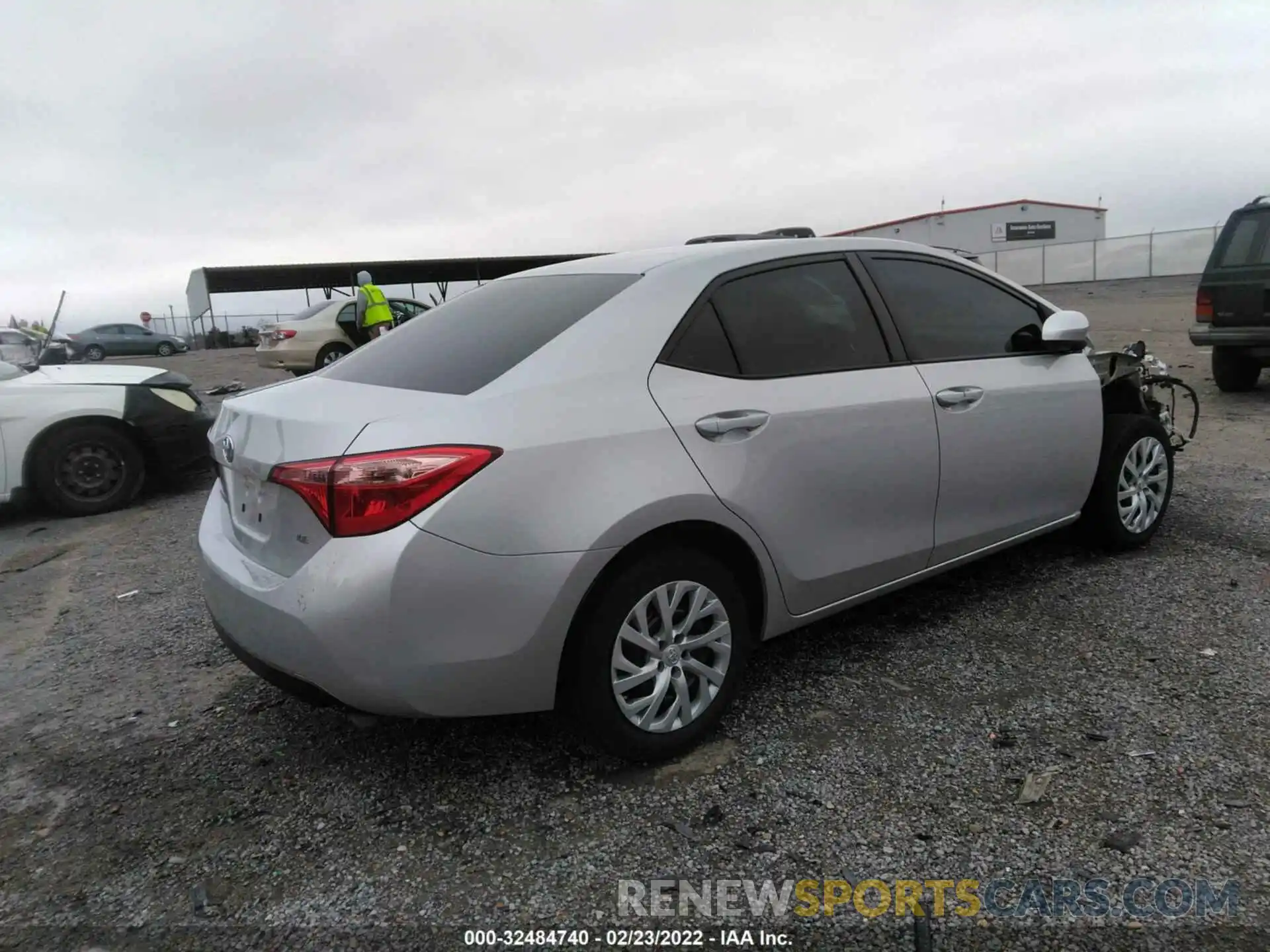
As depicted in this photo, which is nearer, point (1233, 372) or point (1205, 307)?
point (1205, 307)

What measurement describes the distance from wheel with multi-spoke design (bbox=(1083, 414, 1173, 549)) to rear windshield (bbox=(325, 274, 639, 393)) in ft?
8.82

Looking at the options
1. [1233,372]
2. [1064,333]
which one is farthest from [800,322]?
[1233,372]

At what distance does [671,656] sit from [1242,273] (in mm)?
8208

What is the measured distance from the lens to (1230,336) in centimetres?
842

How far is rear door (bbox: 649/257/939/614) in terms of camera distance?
275cm

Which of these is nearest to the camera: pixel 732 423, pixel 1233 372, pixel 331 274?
pixel 732 423

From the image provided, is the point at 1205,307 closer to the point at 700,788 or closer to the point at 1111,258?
the point at 700,788

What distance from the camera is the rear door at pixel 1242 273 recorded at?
8.12 m

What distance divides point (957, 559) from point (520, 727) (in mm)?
1849

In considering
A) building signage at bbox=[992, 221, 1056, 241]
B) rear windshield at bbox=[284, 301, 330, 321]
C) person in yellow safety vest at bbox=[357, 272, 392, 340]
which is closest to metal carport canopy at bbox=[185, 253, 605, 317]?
rear windshield at bbox=[284, 301, 330, 321]

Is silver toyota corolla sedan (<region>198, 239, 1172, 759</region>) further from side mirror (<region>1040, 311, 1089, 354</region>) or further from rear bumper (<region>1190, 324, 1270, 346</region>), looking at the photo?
rear bumper (<region>1190, 324, 1270, 346</region>)

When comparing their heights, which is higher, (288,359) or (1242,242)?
(1242,242)

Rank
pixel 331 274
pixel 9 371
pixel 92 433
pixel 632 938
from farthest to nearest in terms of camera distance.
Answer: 1. pixel 331 274
2. pixel 9 371
3. pixel 92 433
4. pixel 632 938

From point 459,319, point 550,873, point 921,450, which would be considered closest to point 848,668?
point 921,450
